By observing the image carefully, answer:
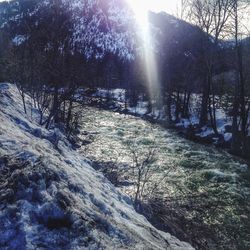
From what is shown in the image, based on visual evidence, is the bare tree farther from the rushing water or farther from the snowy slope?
the snowy slope

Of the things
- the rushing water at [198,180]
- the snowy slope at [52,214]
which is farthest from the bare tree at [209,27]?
the snowy slope at [52,214]

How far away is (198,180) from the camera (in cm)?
1266

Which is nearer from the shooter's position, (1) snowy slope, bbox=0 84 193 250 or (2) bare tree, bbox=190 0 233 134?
(1) snowy slope, bbox=0 84 193 250

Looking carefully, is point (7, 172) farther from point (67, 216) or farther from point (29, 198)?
point (67, 216)

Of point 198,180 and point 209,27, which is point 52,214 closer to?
point 198,180

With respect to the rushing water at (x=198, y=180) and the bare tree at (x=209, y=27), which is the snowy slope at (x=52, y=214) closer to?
the rushing water at (x=198, y=180)

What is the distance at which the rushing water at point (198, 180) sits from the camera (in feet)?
27.2

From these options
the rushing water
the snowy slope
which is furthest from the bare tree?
the snowy slope

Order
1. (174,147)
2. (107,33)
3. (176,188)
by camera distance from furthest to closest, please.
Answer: (107,33) < (174,147) < (176,188)

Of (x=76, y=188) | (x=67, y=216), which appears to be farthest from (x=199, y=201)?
(x=67, y=216)

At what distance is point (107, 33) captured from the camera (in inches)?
Result: 6043

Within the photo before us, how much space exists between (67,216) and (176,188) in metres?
8.57

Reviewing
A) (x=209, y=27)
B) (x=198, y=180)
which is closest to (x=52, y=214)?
(x=198, y=180)

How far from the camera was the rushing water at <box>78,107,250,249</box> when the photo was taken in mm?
8305
